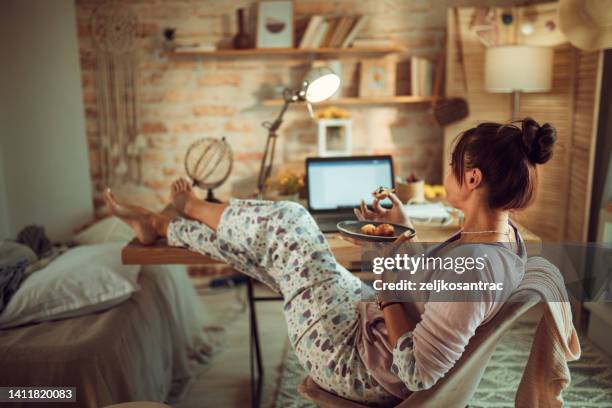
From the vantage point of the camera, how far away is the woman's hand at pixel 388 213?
164cm

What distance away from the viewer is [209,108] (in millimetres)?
3467

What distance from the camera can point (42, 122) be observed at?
3.39m

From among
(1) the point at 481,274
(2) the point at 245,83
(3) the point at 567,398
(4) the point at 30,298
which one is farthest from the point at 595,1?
(4) the point at 30,298

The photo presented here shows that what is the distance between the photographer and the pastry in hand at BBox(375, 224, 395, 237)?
5.33ft

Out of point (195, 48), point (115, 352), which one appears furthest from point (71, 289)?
point (195, 48)

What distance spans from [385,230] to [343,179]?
0.84 metres

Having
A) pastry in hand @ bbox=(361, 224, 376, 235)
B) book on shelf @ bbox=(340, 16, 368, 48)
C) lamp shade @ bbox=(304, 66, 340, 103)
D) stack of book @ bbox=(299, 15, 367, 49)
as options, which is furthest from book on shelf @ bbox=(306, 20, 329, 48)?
pastry in hand @ bbox=(361, 224, 376, 235)

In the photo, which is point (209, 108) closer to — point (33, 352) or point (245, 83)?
point (245, 83)

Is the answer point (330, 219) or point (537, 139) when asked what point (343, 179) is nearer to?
point (330, 219)

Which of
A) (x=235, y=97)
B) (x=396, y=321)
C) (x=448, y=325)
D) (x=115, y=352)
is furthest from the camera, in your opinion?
(x=235, y=97)

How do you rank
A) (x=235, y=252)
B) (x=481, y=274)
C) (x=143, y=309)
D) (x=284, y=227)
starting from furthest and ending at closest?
(x=143, y=309), (x=235, y=252), (x=284, y=227), (x=481, y=274)

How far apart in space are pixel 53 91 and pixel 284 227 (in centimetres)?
233

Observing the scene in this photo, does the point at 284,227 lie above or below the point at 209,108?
below

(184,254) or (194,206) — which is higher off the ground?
(194,206)
